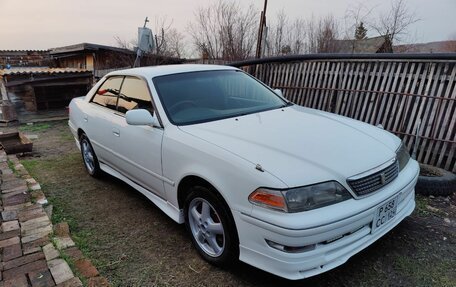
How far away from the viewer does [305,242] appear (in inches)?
78.9

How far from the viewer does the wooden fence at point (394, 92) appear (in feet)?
14.8

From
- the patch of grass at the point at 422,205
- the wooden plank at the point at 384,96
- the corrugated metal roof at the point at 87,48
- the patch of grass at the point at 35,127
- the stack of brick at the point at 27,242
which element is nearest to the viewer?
the stack of brick at the point at 27,242

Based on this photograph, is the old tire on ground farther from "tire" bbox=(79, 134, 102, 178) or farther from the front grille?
"tire" bbox=(79, 134, 102, 178)

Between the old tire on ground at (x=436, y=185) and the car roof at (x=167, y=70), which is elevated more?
the car roof at (x=167, y=70)

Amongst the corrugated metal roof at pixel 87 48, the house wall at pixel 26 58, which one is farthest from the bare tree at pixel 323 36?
the house wall at pixel 26 58

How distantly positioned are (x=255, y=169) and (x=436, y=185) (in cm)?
279

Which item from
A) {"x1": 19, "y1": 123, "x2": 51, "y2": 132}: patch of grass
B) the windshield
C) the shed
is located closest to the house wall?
the shed

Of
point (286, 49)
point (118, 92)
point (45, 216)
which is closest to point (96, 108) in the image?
point (118, 92)

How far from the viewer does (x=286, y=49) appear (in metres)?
14.8

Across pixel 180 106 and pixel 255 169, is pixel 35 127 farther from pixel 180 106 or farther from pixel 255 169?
pixel 255 169

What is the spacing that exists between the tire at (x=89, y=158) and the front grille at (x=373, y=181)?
11.4 ft

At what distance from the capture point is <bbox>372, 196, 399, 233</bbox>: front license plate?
232 centimetres

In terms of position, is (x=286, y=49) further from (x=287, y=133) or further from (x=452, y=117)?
(x=287, y=133)

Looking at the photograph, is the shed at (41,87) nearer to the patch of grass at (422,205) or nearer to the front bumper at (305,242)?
the front bumper at (305,242)
